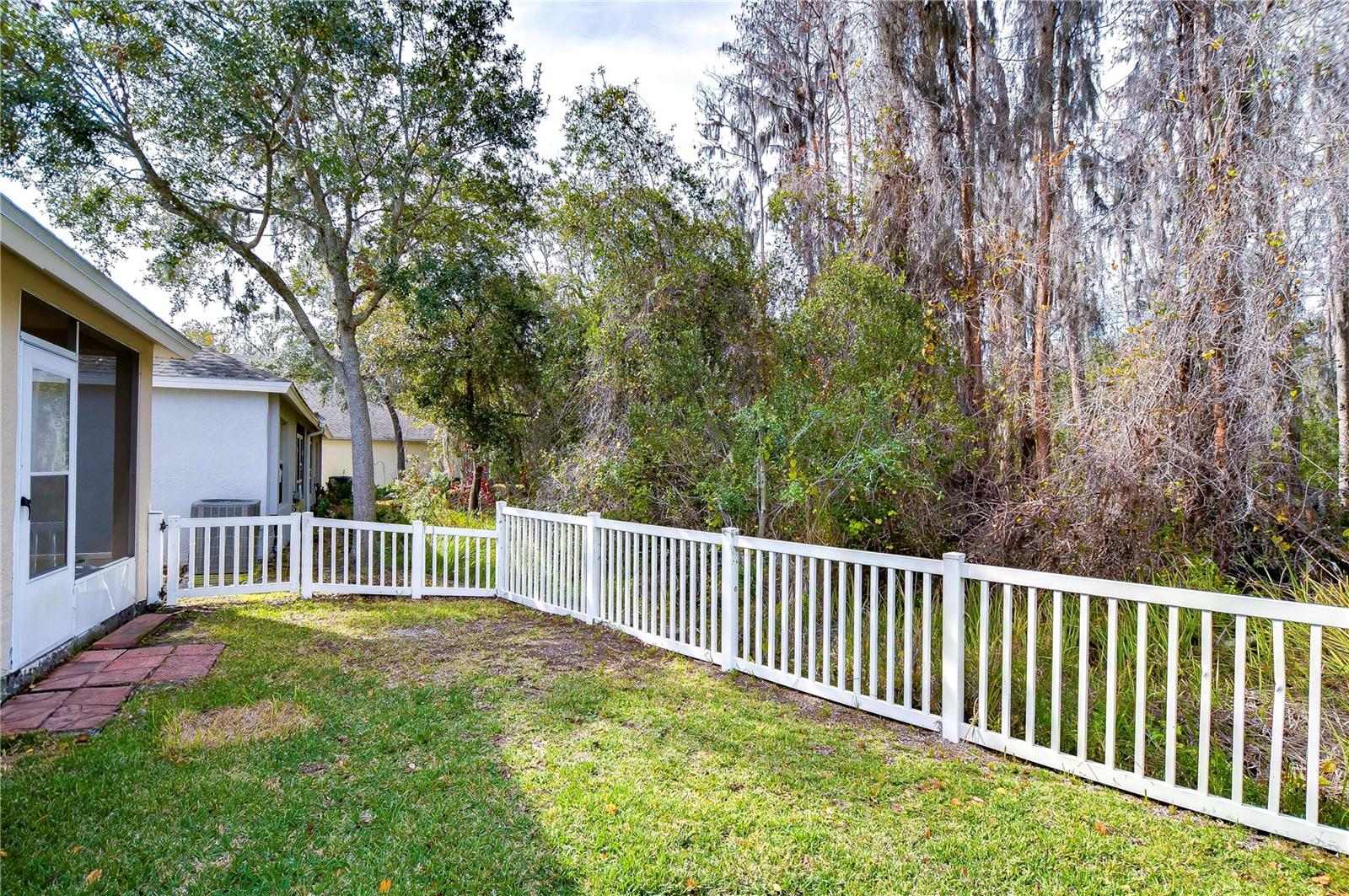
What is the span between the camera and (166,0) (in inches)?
289

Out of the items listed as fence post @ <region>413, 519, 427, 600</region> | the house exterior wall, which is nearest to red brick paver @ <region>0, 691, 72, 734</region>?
fence post @ <region>413, 519, 427, 600</region>

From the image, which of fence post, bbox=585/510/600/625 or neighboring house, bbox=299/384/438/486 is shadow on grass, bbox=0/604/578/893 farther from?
neighboring house, bbox=299/384/438/486

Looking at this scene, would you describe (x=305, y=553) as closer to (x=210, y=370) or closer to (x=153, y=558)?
(x=153, y=558)

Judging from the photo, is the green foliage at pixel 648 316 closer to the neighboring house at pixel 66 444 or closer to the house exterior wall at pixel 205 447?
the neighboring house at pixel 66 444

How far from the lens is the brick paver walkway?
3.57 m

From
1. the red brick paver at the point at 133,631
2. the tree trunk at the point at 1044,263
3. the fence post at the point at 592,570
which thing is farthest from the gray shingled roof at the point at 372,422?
the tree trunk at the point at 1044,263

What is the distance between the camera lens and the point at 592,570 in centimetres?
599

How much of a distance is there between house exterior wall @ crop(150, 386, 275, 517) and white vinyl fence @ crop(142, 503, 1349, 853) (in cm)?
363

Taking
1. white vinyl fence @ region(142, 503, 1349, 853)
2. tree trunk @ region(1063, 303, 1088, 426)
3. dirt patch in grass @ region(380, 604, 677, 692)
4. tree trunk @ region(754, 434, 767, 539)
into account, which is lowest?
dirt patch in grass @ region(380, 604, 677, 692)

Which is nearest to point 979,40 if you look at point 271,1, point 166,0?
point 271,1

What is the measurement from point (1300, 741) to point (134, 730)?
582cm

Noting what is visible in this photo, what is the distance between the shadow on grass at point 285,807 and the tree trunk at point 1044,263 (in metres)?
5.32

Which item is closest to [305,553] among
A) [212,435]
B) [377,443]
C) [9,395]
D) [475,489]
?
[9,395]

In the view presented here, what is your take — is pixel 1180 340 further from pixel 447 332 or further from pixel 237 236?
pixel 237 236
